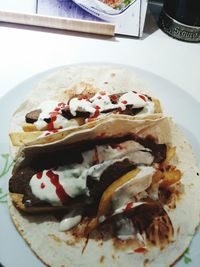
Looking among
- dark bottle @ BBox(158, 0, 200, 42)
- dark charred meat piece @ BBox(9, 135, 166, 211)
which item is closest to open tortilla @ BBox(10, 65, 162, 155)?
dark charred meat piece @ BBox(9, 135, 166, 211)

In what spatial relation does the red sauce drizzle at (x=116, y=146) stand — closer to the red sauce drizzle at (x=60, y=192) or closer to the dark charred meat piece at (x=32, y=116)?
the red sauce drizzle at (x=60, y=192)

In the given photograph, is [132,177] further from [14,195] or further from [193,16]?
[193,16]

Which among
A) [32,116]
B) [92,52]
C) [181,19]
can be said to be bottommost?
[32,116]

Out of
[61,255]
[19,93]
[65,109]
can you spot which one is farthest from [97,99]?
[61,255]

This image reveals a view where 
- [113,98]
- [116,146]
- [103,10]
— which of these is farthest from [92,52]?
[116,146]

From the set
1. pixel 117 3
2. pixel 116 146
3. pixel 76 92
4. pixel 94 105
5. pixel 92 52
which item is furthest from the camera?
pixel 92 52

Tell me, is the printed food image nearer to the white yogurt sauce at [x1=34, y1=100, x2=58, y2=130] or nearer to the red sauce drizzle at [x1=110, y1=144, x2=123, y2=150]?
the white yogurt sauce at [x1=34, y1=100, x2=58, y2=130]

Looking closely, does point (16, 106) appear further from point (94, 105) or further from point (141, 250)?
point (141, 250)
